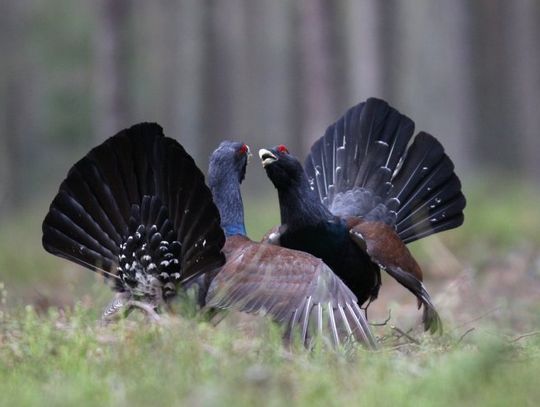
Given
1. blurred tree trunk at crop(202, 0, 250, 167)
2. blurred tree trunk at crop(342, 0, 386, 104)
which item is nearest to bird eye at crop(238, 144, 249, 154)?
blurred tree trunk at crop(342, 0, 386, 104)

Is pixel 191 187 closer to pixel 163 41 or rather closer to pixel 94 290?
pixel 94 290

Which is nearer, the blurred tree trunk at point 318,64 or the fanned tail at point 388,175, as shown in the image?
the fanned tail at point 388,175

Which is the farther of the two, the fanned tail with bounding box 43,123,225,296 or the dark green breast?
the dark green breast

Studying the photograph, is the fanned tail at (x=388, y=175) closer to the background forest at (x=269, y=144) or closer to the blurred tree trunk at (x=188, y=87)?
the background forest at (x=269, y=144)

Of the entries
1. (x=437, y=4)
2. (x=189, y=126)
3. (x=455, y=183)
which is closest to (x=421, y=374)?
(x=455, y=183)

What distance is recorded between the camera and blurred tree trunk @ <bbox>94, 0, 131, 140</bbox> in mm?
18547

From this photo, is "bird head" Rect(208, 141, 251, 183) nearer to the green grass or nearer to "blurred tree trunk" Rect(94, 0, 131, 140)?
the green grass

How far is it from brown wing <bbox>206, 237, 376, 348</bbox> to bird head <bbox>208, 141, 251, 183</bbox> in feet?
3.39

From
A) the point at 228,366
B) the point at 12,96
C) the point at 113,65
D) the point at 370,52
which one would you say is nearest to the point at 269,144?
the point at 12,96

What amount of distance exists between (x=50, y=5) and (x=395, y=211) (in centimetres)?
3134

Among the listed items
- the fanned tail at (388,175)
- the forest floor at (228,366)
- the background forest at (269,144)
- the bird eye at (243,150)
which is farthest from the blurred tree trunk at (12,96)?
the forest floor at (228,366)

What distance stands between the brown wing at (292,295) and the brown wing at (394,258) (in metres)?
0.80

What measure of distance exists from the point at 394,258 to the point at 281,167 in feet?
3.06

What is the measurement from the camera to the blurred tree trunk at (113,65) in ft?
60.8
